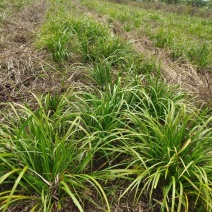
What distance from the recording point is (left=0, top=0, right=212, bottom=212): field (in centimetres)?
141

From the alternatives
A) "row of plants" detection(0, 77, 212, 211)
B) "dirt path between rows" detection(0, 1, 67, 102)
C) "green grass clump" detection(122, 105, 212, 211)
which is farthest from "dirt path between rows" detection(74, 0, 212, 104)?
"dirt path between rows" detection(0, 1, 67, 102)

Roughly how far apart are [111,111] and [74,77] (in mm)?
1192

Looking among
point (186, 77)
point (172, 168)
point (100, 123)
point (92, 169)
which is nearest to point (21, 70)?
point (100, 123)

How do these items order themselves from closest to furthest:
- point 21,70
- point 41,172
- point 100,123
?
1. point 41,172
2. point 100,123
3. point 21,70

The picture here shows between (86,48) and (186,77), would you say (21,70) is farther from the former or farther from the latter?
A: (186,77)

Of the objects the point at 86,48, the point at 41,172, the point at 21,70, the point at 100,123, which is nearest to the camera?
the point at 41,172

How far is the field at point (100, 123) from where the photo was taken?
1408mm

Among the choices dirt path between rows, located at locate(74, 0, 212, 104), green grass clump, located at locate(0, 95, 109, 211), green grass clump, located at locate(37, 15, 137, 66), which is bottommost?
green grass clump, located at locate(0, 95, 109, 211)

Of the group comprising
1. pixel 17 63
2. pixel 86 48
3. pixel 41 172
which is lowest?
pixel 41 172

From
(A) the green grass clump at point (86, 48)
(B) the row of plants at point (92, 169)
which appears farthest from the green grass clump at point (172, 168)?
(A) the green grass clump at point (86, 48)

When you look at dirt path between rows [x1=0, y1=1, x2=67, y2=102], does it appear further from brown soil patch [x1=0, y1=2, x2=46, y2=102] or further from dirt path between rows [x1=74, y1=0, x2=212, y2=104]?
dirt path between rows [x1=74, y1=0, x2=212, y2=104]

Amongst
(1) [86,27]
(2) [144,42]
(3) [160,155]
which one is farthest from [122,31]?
(3) [160,155]

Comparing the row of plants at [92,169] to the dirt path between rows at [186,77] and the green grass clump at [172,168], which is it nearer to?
the green grass clump at [172,168]

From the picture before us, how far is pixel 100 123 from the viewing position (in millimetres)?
1870
